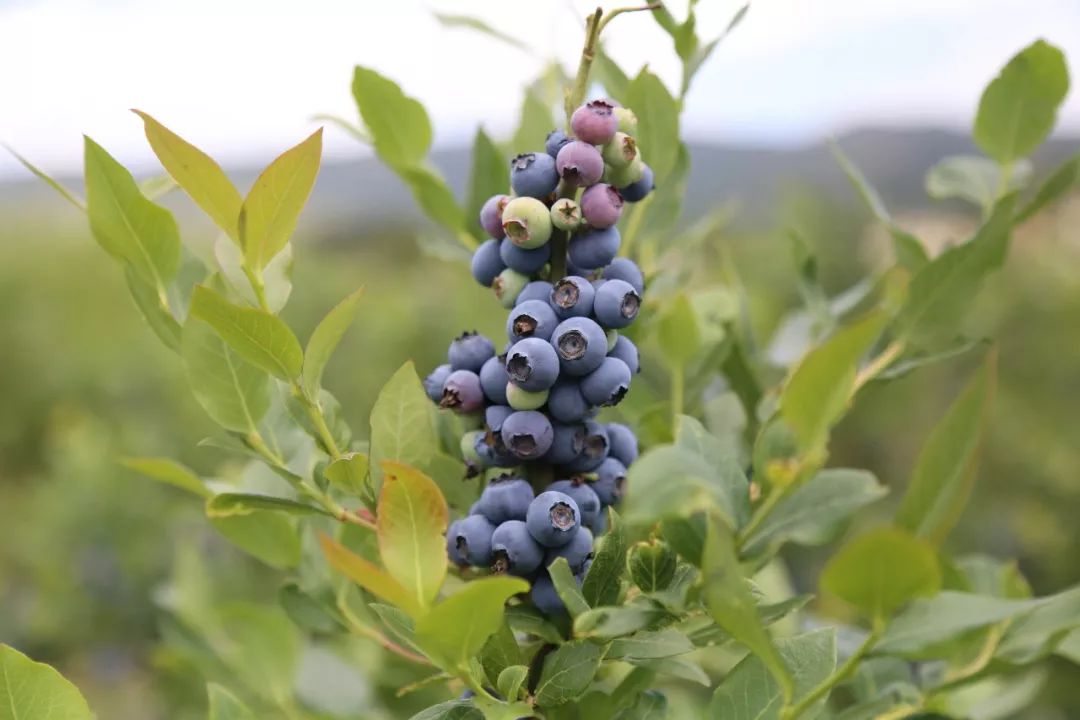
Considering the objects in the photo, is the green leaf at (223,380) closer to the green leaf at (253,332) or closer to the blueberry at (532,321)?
the green leaf at (253,332)

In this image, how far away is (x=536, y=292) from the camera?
0.69m

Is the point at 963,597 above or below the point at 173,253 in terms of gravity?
below

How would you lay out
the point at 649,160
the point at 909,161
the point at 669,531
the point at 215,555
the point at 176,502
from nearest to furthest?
the point at 669,531 → the point at 649,160 → the point at 215,555 → the point at 176,502 → the point at 909,161

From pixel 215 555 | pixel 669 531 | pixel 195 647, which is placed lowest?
pixel 215 555

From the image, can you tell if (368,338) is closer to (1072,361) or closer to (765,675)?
(1072,361)

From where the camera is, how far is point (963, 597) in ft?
1.82

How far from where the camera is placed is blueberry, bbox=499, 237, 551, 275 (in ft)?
2.30

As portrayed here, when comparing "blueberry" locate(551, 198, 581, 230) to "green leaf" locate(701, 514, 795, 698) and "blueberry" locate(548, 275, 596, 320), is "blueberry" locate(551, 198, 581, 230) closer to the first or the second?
"blueberry" locate(548, 275, 596, 320)

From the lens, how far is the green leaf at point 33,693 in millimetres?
633

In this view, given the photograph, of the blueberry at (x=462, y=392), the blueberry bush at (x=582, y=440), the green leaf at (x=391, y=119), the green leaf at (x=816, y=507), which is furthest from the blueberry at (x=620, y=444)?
the green leaf at (x=391, y=119)

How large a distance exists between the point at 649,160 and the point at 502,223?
6.9 inches

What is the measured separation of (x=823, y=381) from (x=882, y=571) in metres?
0.10

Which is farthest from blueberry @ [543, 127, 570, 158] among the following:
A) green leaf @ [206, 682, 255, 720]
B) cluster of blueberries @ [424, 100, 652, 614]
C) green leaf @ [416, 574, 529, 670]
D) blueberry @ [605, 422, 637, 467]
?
green leaf @ [206, 682, 255, 720]

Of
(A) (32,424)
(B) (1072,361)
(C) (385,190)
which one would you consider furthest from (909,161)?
(A) (32,424)
